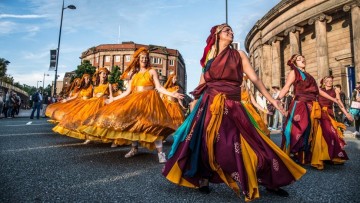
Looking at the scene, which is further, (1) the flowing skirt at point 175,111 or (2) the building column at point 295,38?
(2) the building column at point 295,38

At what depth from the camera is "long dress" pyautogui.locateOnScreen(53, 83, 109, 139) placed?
6184 mm

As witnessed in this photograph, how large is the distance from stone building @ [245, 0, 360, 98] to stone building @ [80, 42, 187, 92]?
43.2m

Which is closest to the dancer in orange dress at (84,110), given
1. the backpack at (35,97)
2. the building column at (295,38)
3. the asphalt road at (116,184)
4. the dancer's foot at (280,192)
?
the asphalt road at (116,184)

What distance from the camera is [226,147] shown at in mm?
2404

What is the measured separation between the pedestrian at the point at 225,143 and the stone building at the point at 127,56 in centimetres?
6441

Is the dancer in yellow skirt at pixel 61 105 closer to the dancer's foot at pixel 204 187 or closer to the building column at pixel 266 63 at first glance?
the dancer's foot at pixel 204 187

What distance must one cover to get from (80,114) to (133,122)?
112 inches

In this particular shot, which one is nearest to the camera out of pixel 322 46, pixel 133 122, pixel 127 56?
pixel 133 122

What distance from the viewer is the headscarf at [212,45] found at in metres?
3.04

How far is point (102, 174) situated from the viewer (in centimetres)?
345

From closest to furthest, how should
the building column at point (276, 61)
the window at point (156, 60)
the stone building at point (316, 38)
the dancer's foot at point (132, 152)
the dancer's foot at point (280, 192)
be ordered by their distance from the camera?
the dancer's foot at point (280, 192), the dancer's foot at point (132, 152), the stone building at point (316, 38), the building column at point (276, 61), the window at point (156, 60)

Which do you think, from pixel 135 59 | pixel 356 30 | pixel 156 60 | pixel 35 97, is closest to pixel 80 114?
pixel 135 59

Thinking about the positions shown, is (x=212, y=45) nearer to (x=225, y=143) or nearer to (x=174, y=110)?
(x=225, y=143)

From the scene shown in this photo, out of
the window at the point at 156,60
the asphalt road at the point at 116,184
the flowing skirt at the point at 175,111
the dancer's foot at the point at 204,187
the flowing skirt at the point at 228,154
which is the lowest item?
the asphalt road at the point at 116,184
